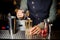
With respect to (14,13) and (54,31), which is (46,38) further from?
(14,13)

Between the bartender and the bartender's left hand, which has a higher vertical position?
the bartender

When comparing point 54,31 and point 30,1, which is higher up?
point 30,1

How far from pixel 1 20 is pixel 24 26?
0.13 metres

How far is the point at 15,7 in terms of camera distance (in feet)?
2.46

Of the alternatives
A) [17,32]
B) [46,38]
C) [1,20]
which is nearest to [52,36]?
[46,38]

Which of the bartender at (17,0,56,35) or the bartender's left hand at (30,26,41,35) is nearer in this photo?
the bartender's left hand at (30,26,41,35)

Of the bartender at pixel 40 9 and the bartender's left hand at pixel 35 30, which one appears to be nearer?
the bartender's left hand at pixel 35 30

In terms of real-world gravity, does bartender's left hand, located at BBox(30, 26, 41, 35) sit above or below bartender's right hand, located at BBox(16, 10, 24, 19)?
below

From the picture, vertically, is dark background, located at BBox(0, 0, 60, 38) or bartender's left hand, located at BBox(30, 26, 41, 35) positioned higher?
dark background, located at BBox(0, 0, 60, 38)

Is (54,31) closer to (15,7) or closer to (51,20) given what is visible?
(51,20)

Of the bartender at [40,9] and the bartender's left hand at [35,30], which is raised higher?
the bartender at [40,9]

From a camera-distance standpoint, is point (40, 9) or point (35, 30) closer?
point (35, 30)

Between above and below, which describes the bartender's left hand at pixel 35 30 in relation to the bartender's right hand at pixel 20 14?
below

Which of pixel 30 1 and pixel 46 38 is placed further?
pixel 30 1
